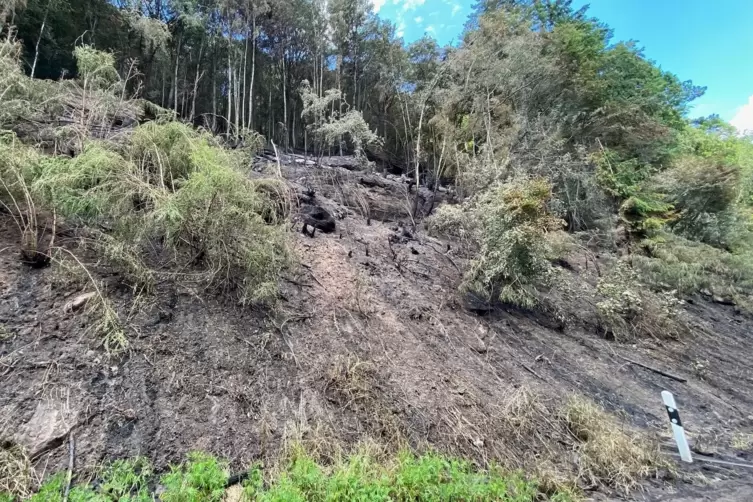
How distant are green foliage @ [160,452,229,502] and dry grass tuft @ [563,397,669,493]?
2.96m

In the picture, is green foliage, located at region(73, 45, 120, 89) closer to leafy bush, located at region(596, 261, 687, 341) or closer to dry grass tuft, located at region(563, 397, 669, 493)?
dry grass tuft, located at region(563, 397, 669, 493)

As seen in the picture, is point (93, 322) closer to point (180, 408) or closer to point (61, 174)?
point (180, 408)

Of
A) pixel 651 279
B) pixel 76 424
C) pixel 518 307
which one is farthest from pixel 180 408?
pixel 651 279

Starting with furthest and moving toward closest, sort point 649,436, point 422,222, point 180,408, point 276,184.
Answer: point 422,222 → point 276,184 → point 649,436 → point 180,408

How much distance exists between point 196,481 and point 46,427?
3.41 feet

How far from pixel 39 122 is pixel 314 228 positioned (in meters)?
3.60

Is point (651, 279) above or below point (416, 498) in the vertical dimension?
above

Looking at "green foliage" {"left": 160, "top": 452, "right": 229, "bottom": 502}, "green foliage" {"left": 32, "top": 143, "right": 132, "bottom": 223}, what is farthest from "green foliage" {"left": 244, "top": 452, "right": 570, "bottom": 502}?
"green foliage" {"left": 32, "top": 143, "right": 132, "bottom": 223}

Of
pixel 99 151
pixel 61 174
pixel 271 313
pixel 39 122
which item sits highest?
pixel 39 122

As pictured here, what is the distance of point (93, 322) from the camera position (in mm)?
2945

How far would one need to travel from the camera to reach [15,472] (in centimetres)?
209

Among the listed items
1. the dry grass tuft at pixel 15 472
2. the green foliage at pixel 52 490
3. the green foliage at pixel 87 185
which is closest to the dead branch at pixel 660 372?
the green foliage at pixel 52 490

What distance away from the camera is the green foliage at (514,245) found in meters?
5.39

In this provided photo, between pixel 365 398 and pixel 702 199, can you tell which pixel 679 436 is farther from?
pixel 702 199
